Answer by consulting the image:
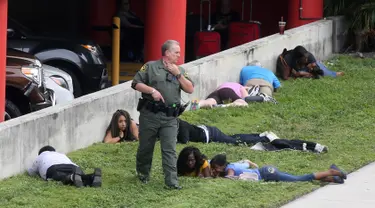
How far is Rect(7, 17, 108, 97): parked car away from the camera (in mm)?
15672

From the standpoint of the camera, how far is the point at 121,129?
12328 millimetres

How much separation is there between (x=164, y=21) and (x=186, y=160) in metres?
6.12

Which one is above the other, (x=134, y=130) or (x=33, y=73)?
(x=33, y=73)

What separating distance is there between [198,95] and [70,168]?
545 cm

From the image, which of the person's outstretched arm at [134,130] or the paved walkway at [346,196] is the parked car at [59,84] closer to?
the person's outstretched arm at [134,130]

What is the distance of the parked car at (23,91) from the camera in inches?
480

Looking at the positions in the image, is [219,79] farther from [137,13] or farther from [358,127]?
[137,13]

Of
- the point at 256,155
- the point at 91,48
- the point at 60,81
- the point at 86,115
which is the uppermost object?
the point at 91,48

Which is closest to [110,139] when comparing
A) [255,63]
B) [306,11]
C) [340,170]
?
[340,170]

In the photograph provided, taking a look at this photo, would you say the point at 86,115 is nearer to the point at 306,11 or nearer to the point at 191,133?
the point at 191,133

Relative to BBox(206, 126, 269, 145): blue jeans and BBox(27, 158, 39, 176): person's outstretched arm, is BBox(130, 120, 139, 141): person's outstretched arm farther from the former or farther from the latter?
BBox(27, 158, 39, 176): person's outstretched arm

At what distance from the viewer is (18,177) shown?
33.5ft

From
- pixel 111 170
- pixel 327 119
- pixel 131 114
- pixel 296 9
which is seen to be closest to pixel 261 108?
pixel 327 119

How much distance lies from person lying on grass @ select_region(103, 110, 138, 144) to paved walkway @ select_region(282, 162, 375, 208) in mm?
2941
